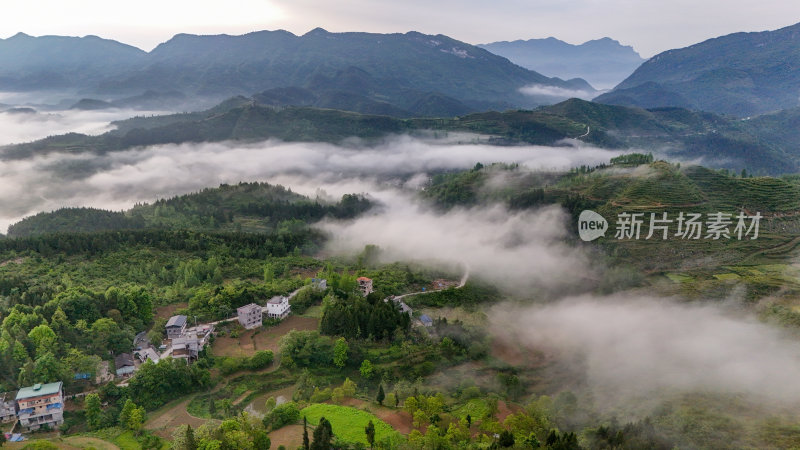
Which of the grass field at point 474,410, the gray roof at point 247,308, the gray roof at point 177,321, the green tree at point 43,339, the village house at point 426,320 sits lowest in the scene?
the grass field at point 474,410

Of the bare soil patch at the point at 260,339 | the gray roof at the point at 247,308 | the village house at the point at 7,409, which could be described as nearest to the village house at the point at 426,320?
the bare soil patch at the point at 260,339

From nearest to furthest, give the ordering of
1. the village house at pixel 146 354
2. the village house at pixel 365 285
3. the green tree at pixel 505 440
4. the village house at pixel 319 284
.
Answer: the green tree at pixel 505 440 → the village house at pixel 146 354 → the village house at pixel 319 284 → the village house at pixel 365 285

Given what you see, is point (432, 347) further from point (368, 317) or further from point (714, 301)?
point (714, 301)

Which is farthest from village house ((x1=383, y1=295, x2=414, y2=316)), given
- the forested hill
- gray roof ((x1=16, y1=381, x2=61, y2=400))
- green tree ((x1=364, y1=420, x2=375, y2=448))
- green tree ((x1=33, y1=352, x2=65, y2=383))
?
the forested hill

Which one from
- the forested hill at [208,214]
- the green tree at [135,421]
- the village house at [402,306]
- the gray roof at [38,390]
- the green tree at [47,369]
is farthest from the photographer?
the forested hill at [208,214]

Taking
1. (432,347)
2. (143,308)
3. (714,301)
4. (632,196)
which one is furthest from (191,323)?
(632,196)

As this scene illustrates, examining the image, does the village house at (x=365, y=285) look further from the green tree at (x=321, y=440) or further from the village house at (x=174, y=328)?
the green tree at (x=321, y=440)

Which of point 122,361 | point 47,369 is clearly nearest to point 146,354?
point 122,361

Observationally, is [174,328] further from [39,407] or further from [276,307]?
[39,407]
